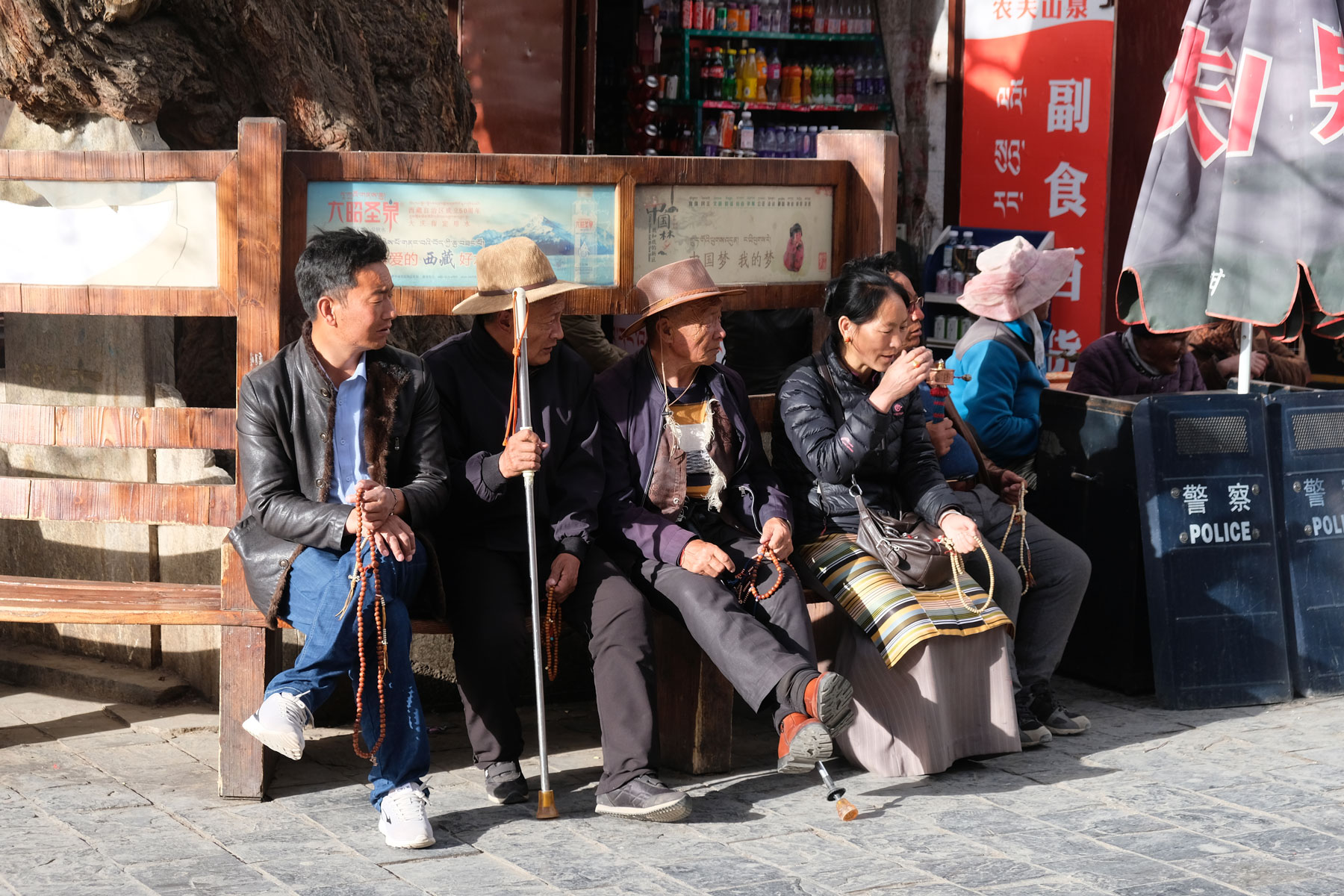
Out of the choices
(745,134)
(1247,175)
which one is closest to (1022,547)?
(1247,175)

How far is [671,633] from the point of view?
447 centimetres

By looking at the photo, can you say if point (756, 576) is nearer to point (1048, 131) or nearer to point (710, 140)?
point (1048, 131)

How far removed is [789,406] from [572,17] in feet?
16.3

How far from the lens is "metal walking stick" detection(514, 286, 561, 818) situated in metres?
4.00

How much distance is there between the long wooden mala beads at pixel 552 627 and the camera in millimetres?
4238

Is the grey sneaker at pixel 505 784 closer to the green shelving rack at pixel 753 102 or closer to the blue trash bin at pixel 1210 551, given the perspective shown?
the blue trash bin at pixel 1210 551

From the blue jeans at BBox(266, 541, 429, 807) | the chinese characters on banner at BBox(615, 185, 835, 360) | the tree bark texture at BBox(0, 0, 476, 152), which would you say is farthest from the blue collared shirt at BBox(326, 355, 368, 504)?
the tree bark texture at BBox(0, 0, 476, 152)

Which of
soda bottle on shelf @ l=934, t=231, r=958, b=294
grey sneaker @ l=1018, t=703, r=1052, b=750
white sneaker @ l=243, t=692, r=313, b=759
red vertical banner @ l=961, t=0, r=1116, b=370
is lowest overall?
grey sneaker @ l=1018, t=703, r=1052, b=750

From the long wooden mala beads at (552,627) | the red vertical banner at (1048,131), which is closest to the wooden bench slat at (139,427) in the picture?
the long wooden mala beads at (552,627)

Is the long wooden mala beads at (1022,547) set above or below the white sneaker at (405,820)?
above

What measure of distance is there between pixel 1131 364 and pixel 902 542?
1820 mm

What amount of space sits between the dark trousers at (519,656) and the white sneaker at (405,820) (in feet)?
1.17

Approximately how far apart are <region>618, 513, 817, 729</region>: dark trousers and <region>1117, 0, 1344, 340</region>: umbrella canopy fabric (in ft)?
6.18

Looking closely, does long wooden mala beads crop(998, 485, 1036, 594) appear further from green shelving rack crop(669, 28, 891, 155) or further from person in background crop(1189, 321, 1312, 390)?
green shelving rack crop(669, 28, 891, 155)
